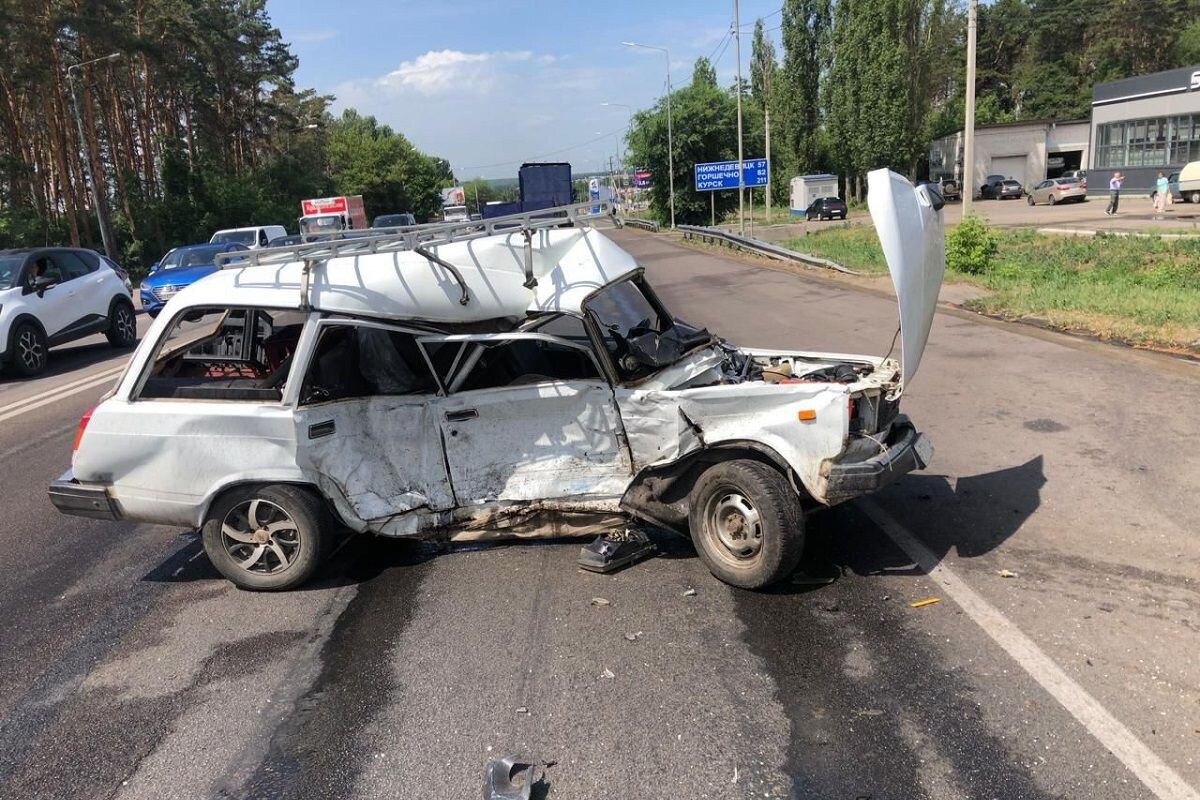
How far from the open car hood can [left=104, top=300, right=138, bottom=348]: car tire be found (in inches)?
576

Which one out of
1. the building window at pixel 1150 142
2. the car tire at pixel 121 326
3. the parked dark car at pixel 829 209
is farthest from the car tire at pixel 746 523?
the building window at pixel 1150 142

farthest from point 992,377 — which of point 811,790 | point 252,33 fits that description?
point 252,33

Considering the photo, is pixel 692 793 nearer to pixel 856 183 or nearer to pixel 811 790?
pixel 811 790

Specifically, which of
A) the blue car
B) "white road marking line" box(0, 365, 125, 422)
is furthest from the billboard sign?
"white road marking line" box(0, 365, 125, 422)

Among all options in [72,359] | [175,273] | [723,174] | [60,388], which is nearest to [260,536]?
[60,388]

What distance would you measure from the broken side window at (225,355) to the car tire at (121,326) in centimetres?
1151

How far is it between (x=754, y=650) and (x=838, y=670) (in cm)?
39

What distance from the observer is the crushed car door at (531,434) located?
4.81 metres

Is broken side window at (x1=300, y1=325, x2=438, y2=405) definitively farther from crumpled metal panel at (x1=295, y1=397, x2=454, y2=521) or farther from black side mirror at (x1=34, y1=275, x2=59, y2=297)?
black side mirror at (x1=34, y1=275, x2=59, y2=297)

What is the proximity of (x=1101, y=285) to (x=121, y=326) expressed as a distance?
56.5ft

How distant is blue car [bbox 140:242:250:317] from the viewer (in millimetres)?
18062

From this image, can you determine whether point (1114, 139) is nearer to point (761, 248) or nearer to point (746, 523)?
point (761, 248)

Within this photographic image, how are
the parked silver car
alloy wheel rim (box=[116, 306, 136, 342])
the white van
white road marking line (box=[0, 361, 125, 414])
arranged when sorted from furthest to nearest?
the parked silver car
the white van
alloy wheel rim (box=[116, 306, 136, 342])
white road marking line (box=[0, 361, 125, 414])

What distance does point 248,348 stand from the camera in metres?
5.55
